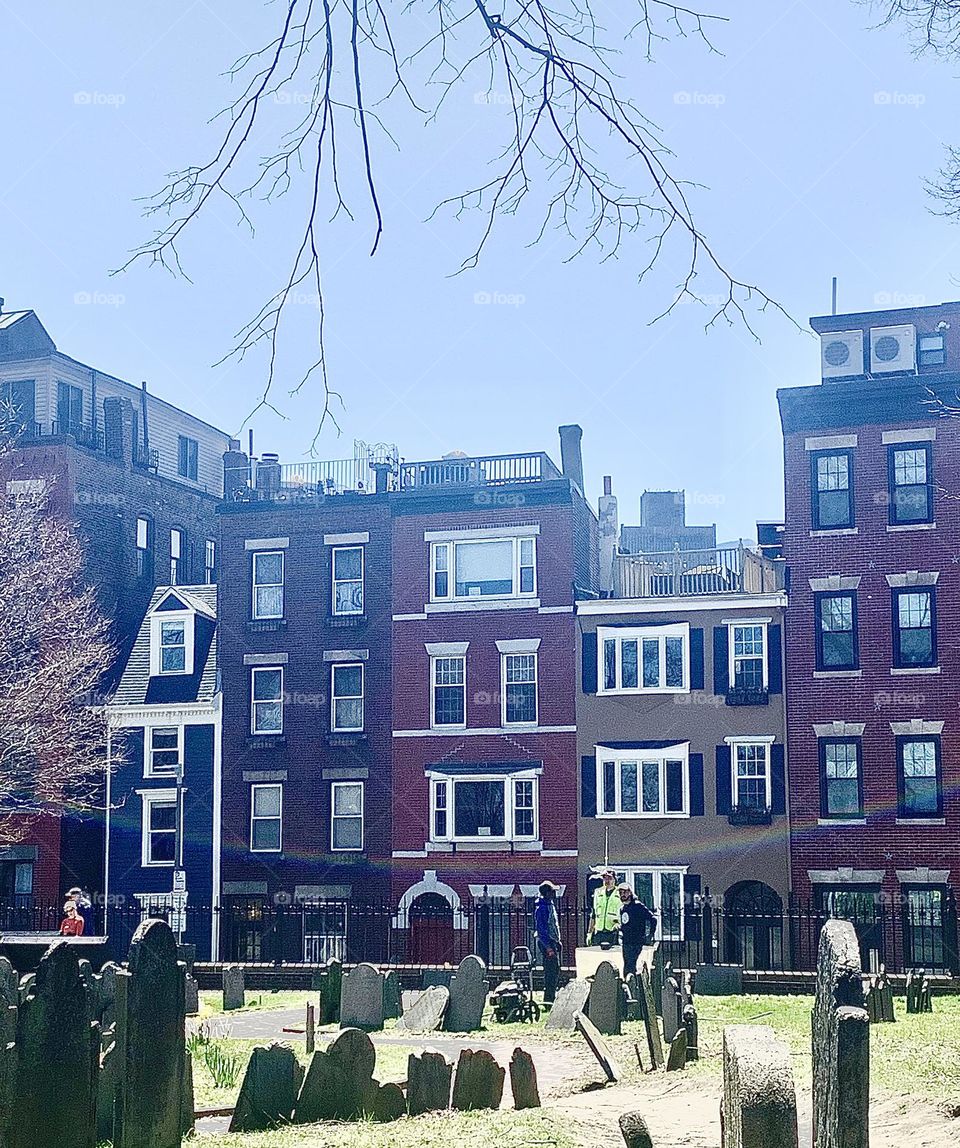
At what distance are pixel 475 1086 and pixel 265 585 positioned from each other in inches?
1401

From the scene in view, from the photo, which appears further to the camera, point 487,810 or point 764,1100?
point 487,810

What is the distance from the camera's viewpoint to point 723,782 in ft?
145

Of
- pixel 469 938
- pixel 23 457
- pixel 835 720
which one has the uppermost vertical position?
pixel 23 457

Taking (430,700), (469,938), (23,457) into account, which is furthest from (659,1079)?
(23,457)

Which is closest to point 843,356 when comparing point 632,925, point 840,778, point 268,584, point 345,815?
point 840,778

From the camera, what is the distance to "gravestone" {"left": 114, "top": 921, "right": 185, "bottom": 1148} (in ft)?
34.2

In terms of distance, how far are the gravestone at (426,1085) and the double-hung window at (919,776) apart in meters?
29.8

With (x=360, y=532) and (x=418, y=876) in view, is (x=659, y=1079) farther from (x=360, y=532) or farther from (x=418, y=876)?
(x=360, y=532)

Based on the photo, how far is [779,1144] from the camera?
23.1 feet

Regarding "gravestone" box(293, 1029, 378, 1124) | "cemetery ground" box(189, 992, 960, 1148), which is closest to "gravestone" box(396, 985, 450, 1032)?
"cemetery ground" box(189, 992, 960, 1148)

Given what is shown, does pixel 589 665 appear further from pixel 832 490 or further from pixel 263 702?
pixel 263 702

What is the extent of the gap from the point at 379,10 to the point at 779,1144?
479cm

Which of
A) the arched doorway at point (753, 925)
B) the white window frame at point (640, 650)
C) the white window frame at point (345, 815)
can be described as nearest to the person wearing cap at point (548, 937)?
the arched doorway at point (753, 925)

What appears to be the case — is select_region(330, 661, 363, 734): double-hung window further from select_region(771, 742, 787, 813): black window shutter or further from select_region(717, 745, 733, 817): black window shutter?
select_region(771, 742, 787, 813): black window shutter
